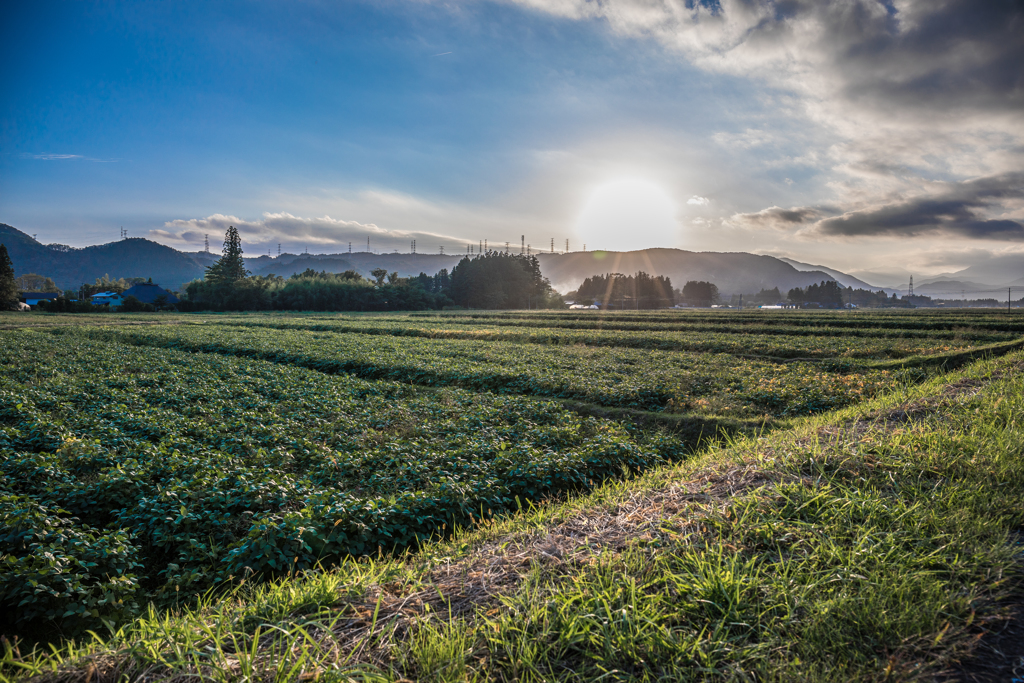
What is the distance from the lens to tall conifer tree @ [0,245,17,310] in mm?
74500

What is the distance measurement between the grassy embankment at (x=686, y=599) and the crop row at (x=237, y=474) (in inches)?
34.7

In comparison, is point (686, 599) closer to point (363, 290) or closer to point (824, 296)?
point (363, 290)

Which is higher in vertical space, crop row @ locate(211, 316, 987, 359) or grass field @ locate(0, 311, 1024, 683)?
crop row @ locate(211, 316, 987, 359)

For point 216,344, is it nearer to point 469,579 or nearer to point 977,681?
point 469,579

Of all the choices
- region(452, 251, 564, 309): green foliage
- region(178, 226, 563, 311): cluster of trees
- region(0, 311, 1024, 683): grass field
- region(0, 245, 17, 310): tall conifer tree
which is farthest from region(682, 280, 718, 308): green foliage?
region(0, 245, 17, 310): tall conifer tree

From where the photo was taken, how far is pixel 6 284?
74875mm

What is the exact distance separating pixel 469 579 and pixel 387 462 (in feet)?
15.6

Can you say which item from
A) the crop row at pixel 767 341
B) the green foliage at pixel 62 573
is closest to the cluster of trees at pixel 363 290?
the crop row at pixel 767 341

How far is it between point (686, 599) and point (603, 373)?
48.2ft

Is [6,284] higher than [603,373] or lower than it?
higher

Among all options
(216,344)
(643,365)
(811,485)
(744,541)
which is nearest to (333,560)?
(744,541)

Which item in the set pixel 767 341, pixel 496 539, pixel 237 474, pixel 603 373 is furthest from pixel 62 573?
pixel 767 341

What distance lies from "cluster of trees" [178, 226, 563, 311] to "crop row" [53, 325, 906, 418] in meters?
70.7

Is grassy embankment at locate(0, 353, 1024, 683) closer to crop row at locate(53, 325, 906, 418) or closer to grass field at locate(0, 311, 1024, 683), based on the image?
grass field at locate(0, 311, 1024, 683)
